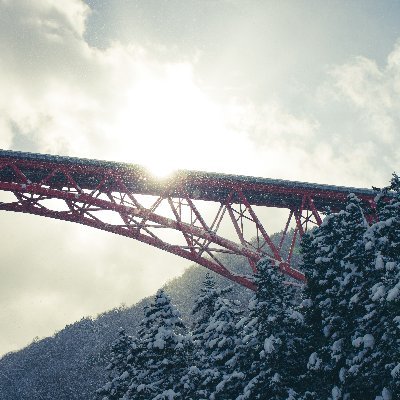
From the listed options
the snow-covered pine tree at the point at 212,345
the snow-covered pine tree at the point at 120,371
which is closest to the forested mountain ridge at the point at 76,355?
the snow-covered pine tree at the point at 120,371

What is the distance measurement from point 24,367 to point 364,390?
104793mm

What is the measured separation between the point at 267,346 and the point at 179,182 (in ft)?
20.1

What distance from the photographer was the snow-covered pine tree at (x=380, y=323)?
8.55 metres

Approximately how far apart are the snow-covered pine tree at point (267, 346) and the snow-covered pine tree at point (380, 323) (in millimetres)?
1800

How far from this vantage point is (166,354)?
12.2 metres

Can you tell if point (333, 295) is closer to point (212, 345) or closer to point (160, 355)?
point (212, 345)

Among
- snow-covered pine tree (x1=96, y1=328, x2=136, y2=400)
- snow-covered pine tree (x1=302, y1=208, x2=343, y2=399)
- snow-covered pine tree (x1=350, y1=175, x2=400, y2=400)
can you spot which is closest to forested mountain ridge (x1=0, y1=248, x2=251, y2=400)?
snow-covered pine tree (x1=96, y1=328, x2=136, y2=400)

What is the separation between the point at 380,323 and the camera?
362 inches

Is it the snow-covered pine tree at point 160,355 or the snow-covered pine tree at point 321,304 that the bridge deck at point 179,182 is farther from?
the snow-covered pine tree at point 160,355

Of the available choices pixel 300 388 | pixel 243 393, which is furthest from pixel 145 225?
pixel 300 388

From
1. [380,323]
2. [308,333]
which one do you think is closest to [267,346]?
[308,333]

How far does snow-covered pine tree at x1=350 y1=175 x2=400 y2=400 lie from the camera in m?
8.55

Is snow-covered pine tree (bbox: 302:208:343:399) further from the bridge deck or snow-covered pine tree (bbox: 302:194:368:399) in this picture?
the bridge deck

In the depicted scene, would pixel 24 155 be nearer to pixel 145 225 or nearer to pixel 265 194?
pixel 145 225
